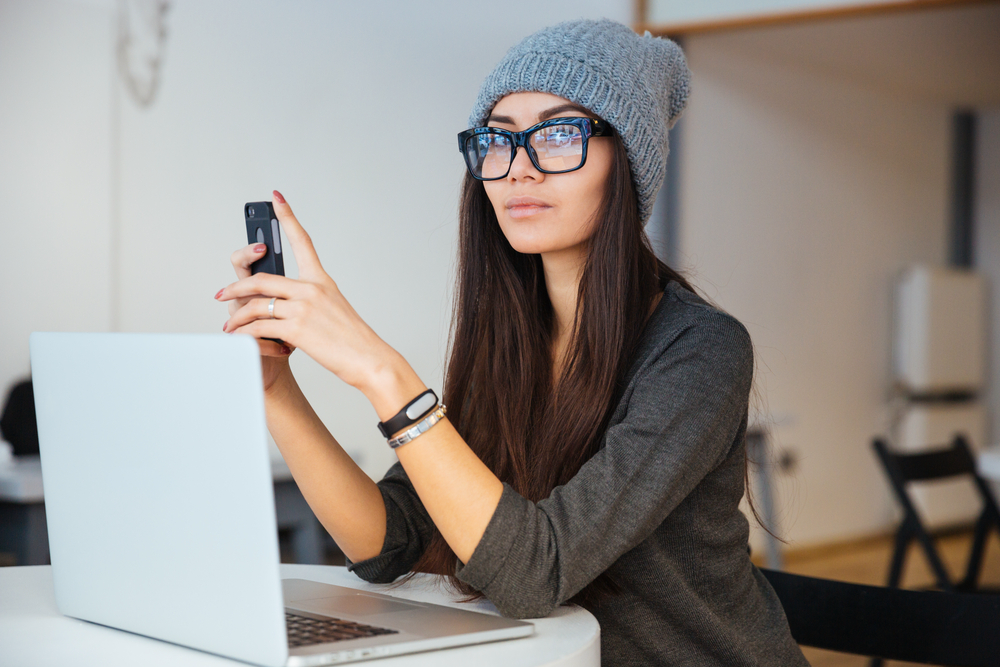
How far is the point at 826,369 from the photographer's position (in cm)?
548

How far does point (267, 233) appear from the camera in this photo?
3.15 ft

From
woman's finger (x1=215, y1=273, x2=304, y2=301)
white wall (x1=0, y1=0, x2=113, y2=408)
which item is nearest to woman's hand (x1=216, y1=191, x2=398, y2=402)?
woman's finger (x1=215, y1=273, x2=304, y2=301)

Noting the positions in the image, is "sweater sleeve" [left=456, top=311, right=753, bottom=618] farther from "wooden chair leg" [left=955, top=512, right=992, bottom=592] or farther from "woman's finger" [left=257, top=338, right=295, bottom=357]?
"wooden chair leg" [left=955, top=512, right=992, bottom=592]

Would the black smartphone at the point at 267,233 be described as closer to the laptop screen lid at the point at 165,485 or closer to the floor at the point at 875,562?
the laptop screen lid at the point at 165,485

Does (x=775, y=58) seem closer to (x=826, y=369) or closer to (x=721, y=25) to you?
(x=721, y=25)

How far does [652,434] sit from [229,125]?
10.1ft

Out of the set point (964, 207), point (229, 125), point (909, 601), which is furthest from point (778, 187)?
point (909, 601)

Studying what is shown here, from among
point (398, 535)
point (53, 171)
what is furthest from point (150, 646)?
point (53, 171)

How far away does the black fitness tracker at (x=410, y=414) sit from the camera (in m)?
0.89

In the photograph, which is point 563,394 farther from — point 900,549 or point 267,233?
point 900,549

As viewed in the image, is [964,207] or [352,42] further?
[964,207]

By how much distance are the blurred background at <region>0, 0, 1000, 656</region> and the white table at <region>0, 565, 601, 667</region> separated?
166 centimetres

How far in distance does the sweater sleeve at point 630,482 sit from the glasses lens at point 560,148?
26 cm

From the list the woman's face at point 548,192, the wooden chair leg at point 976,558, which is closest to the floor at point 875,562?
the wooden chair leg at point 976,558
